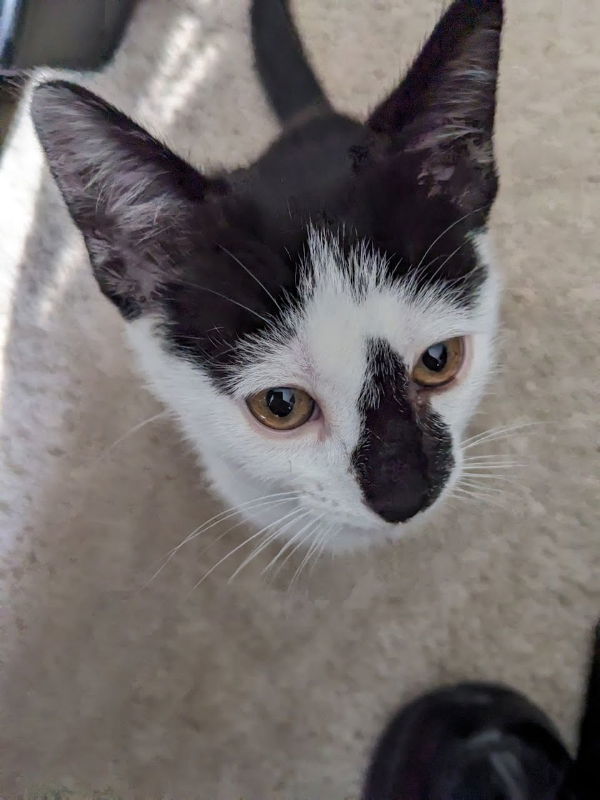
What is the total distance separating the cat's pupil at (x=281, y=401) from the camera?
703 mm

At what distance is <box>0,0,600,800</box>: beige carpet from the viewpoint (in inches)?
39.9

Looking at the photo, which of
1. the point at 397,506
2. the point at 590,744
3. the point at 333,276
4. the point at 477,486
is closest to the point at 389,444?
the point at 397,506

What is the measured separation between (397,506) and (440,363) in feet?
0.59

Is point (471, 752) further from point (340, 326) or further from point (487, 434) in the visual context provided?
point (340, 326)

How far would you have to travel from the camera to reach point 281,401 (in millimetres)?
707

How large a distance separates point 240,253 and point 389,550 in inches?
25.3

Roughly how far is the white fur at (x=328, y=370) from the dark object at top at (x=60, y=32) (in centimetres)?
84

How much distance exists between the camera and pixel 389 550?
1.10m

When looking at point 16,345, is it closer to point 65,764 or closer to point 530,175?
point 65,764

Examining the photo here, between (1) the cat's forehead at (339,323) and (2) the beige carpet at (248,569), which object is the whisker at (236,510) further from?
(1) the cat's forehead at (339,323)

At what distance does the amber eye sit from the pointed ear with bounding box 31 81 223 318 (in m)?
0.30

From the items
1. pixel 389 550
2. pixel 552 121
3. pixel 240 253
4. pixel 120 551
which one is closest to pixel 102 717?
pixel 120 551

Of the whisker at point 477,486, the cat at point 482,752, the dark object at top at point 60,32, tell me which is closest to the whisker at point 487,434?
the whisker at point 477,486

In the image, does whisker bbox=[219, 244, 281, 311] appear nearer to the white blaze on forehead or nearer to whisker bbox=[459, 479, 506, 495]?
the white blaze on forehead
